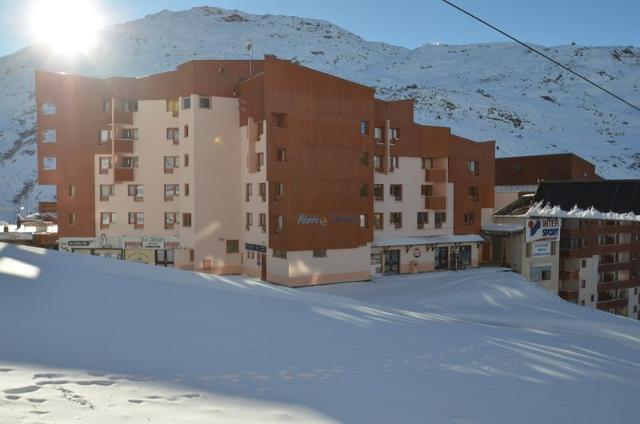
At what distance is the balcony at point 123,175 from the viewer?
3766cm

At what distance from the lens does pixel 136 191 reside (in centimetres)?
3875

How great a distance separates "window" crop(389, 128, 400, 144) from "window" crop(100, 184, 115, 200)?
2340cm

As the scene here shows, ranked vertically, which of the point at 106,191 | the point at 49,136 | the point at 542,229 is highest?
the point at 49,136

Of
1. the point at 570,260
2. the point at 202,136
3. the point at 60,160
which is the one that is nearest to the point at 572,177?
the point at 570,260

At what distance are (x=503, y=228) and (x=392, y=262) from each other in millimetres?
11153

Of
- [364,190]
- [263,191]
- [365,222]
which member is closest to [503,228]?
[365,222]

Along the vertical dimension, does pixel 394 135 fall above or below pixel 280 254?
above

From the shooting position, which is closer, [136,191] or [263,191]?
[263,191]

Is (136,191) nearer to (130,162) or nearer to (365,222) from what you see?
(130,162)

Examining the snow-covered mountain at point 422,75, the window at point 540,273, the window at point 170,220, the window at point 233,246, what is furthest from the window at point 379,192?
the snow-covered mountain at point 422,75

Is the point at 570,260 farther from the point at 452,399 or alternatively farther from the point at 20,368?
the point at 20,368

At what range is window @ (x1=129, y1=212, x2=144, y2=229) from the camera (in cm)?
3881

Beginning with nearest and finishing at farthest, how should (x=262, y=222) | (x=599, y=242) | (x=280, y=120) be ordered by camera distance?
(x=280, y=120)
(x=262, y=222)
(x=599, y=242)

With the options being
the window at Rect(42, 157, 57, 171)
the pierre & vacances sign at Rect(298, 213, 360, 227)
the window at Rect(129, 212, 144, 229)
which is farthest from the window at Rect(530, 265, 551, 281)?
the window at Rect(42, 157, 57, 171)
